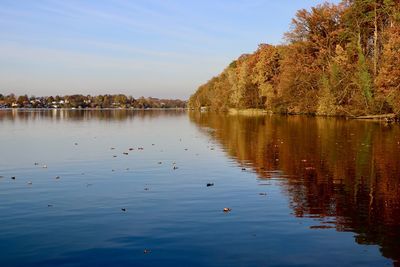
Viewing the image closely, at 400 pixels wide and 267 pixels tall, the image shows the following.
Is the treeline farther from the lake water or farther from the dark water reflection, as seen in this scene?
the lake water

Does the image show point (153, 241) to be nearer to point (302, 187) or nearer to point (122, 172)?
point (302, 187)

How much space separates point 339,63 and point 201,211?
8067 cm

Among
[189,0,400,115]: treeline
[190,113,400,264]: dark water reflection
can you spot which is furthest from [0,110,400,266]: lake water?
[189,0,400,115]: treeline

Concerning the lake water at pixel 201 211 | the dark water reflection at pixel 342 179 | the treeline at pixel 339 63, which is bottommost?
the lake water at pixel 201 211

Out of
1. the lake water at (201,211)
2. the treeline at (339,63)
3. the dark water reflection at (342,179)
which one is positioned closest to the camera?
the lake water at (201,211)

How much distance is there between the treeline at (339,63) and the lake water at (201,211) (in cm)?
4551

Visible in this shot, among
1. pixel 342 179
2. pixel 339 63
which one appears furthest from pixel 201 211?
pixel 339 63

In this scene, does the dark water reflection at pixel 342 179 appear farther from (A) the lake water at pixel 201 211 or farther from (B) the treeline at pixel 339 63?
(B) the treeline at pixel 339 63

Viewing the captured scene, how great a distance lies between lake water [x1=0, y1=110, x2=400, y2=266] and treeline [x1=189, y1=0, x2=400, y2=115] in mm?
45514

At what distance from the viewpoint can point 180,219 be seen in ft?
45.1

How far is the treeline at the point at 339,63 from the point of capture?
6944cm

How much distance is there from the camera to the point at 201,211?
48.5 feet

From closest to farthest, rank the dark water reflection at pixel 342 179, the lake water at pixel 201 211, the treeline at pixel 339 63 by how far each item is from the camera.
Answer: the lake water at pixel 201 211, the dark water reflection at pixel 342 179, the treeline at pixel 339 63

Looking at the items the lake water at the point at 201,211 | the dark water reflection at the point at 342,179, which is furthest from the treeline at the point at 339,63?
the lake water at the point at 201,211
